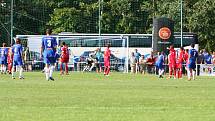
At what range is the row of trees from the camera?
7666cm

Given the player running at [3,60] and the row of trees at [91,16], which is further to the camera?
the row of trees at [91,16]

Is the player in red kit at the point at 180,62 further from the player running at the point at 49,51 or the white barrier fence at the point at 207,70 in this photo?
Result: the player running at the point at 49,51

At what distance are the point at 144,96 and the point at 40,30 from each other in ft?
207

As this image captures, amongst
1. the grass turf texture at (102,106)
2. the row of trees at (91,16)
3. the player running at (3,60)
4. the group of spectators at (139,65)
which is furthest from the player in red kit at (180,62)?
the row of trees at (91,16)

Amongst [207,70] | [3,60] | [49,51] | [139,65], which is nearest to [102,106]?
[49,51]

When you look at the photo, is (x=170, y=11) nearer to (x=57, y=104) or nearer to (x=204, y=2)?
(x=204, y=2)

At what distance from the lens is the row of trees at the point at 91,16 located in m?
76.7

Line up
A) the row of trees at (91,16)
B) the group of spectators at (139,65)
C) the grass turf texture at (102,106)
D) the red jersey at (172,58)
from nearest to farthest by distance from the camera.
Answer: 1. the grass turf texture at (102,106)
2. the red jersey at (172,58)
3. the group of spectators at (139,65)
4. the row of trees at (91,16)

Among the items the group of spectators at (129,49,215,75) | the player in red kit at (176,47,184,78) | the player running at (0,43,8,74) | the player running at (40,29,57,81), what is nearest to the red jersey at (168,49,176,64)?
Result: the player in red kit at (176,47,184,78)

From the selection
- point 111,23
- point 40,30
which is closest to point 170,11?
point 111,23

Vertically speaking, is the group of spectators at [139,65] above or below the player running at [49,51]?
below

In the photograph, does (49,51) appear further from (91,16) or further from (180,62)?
(91,16)

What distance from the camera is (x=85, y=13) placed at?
8100cm

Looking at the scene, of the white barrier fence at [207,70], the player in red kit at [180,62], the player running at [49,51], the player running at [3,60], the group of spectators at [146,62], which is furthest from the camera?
the group of spectators at [146,62]
